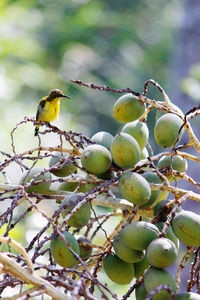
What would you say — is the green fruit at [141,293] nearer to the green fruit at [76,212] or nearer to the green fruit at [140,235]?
the green fruit at [140,235]

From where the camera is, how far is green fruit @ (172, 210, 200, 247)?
1.20 meters

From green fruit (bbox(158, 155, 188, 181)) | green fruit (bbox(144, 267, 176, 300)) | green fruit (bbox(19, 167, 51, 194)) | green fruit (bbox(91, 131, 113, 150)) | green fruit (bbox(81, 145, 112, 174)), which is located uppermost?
green fruit (bbox(91, 131, 113, 150))

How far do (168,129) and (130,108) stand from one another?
0.40 feet

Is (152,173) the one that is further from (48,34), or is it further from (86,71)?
(86,71)

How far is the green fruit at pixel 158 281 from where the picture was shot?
108 centimetres

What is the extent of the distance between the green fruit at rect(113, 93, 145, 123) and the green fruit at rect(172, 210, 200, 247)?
0.37 metres

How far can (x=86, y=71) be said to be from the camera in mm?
11422

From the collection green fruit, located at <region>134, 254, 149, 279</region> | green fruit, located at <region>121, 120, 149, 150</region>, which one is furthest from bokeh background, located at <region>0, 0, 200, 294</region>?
green fruit, located at <region>134, 254, 149, 279</region>

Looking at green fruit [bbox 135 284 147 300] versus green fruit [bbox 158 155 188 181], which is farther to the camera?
green fruit [bbox 158 155 188 181]

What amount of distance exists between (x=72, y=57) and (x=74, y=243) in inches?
409

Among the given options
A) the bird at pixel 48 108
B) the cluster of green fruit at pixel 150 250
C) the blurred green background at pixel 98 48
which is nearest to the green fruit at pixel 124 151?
the cluster of green fruit at pixel 150 250

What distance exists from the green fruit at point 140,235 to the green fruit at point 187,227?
0.16 feet

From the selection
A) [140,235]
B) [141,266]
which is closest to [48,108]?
[141,266]

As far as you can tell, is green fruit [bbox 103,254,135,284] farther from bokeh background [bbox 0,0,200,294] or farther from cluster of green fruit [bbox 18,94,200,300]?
bokeh background [bbox 0,0,200,294]
